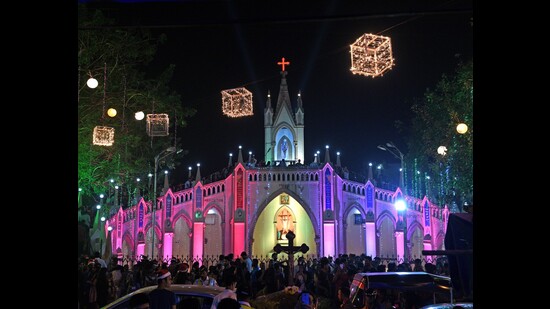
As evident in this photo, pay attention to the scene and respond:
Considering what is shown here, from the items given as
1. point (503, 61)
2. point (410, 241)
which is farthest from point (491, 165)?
point (410, 241)

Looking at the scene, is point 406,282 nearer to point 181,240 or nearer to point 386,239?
point 386,239

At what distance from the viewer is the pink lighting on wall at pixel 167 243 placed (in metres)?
41.7

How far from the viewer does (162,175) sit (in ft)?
153

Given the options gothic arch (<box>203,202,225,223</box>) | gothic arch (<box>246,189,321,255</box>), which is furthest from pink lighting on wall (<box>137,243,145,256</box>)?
gothic arch (<box>246,189,321,255</box>)

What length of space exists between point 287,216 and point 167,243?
27.5 feet

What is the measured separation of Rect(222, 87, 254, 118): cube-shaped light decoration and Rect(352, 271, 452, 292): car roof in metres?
11.9

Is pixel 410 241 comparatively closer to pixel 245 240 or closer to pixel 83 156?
pixel 245 240

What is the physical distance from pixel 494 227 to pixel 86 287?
40.8ft

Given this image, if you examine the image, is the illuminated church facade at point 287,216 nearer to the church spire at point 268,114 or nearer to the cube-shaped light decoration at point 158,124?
the church spire at point 268,114

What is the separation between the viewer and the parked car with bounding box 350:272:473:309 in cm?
1051

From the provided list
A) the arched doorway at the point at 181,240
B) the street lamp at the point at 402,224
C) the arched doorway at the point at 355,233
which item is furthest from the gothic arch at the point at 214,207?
the street lamp at the point at 402,224

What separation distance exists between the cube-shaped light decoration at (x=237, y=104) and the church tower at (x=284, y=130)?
30360 mm

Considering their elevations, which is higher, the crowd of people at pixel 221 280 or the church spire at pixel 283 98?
the church spire at pixel 283 98
